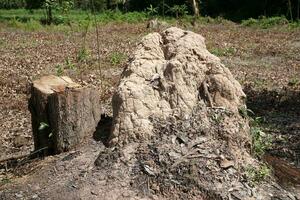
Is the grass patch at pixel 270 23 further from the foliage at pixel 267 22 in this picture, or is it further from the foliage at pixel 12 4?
the foliage at pixel 12 4

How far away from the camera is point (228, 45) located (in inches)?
703

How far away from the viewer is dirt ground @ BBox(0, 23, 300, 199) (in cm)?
501

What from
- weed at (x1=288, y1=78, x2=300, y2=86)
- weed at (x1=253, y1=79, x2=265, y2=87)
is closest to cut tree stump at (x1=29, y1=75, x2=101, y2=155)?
weed at (x1=253, y1=79, x2=265, y2=87)

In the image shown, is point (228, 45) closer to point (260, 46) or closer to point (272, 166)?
point (260, 46)

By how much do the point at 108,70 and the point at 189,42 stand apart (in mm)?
7520

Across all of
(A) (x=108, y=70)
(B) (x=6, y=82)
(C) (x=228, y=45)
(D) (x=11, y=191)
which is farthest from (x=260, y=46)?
(D) (x=11, y=191)

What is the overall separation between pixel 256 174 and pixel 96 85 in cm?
621

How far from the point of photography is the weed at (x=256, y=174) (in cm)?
520

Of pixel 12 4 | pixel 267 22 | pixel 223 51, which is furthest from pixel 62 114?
pixel 12 4

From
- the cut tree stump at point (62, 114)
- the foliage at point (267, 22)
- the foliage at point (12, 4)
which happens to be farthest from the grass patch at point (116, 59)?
the foliage at point (12, 4)

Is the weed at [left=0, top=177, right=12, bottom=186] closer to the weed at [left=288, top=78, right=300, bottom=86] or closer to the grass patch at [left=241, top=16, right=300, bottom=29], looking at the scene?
the weed at [left=288, top=78, right=300, bottom=86]

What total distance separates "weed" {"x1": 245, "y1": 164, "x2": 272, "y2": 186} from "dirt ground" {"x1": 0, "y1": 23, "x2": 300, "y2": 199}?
0.63 metres

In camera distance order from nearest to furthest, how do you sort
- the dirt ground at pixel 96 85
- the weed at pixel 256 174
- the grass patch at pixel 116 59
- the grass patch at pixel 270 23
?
the dirt ground at pixel 96 85 → the weed at pixel 256 174 → the grass patch at pixel 116 59 → the grass patch at pixel 270 23

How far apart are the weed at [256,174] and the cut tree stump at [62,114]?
167 centimetres
